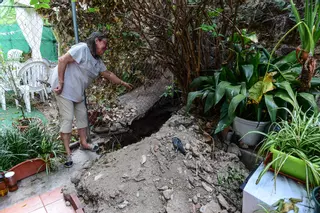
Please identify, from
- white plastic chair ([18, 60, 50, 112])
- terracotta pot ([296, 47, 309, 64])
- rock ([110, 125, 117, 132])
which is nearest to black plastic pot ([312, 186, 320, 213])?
terracotta pot ([296, 47, 309, 64])

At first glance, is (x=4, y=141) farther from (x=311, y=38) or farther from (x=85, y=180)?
(x=311, y=38)

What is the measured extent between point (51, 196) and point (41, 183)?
27 centimetres

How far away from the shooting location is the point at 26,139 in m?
2.44

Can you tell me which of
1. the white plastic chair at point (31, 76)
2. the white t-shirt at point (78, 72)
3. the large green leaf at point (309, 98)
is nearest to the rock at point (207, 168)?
the large green leaf at point (309, 98)

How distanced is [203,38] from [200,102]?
0.73m

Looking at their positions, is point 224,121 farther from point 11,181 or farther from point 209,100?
point 11,181

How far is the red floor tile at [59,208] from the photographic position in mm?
1950

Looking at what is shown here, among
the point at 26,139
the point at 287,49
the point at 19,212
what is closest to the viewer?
the point at 19,212

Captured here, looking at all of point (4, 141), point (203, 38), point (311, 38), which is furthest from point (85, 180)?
point (311, 38)

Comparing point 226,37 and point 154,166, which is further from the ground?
point 226,37

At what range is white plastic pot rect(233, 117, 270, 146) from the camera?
214 cm

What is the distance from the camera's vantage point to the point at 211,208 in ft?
5.64

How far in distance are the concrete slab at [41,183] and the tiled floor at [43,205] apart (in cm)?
7

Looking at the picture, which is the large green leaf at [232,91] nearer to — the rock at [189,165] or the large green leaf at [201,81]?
the large green leaf at [201,81]
